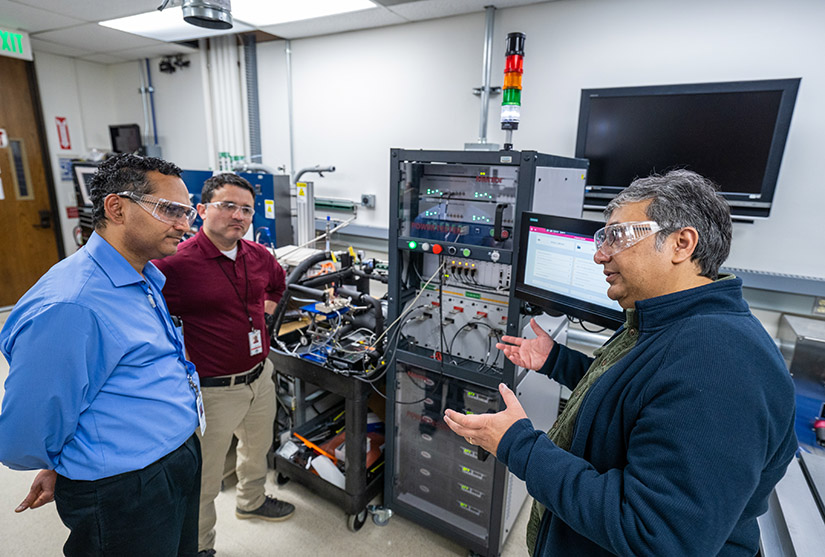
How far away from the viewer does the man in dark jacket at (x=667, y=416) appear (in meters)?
0.66

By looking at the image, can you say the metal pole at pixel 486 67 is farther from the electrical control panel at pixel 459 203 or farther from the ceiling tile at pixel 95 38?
the ceiling tile at pixel 95 38

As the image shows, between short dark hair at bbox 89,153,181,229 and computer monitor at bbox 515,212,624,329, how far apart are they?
3.88ft

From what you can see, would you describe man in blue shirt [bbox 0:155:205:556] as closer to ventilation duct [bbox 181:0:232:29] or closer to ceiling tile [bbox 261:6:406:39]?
ventilation duct [bbox 181:0:232:29]

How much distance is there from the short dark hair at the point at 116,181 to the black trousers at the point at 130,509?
2.33 feet

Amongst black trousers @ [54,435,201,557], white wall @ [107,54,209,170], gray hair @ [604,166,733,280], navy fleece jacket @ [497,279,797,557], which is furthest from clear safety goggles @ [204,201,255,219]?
white wall @ [107,54,209,170]

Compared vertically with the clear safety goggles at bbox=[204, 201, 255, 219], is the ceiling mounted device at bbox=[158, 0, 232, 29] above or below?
above

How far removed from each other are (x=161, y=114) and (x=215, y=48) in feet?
3.92

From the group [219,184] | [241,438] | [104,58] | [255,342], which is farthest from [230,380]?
[104,58]

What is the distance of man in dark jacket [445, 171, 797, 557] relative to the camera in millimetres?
657

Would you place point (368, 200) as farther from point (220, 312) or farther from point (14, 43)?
point (14, 43)

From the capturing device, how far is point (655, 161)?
2.31 meters

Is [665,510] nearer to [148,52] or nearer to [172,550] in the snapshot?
[172,550]

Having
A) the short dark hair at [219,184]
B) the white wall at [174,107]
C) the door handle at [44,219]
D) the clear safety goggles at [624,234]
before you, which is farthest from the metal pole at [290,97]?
the clear safety goggles at [624,234]

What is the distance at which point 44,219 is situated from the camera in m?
4.61
